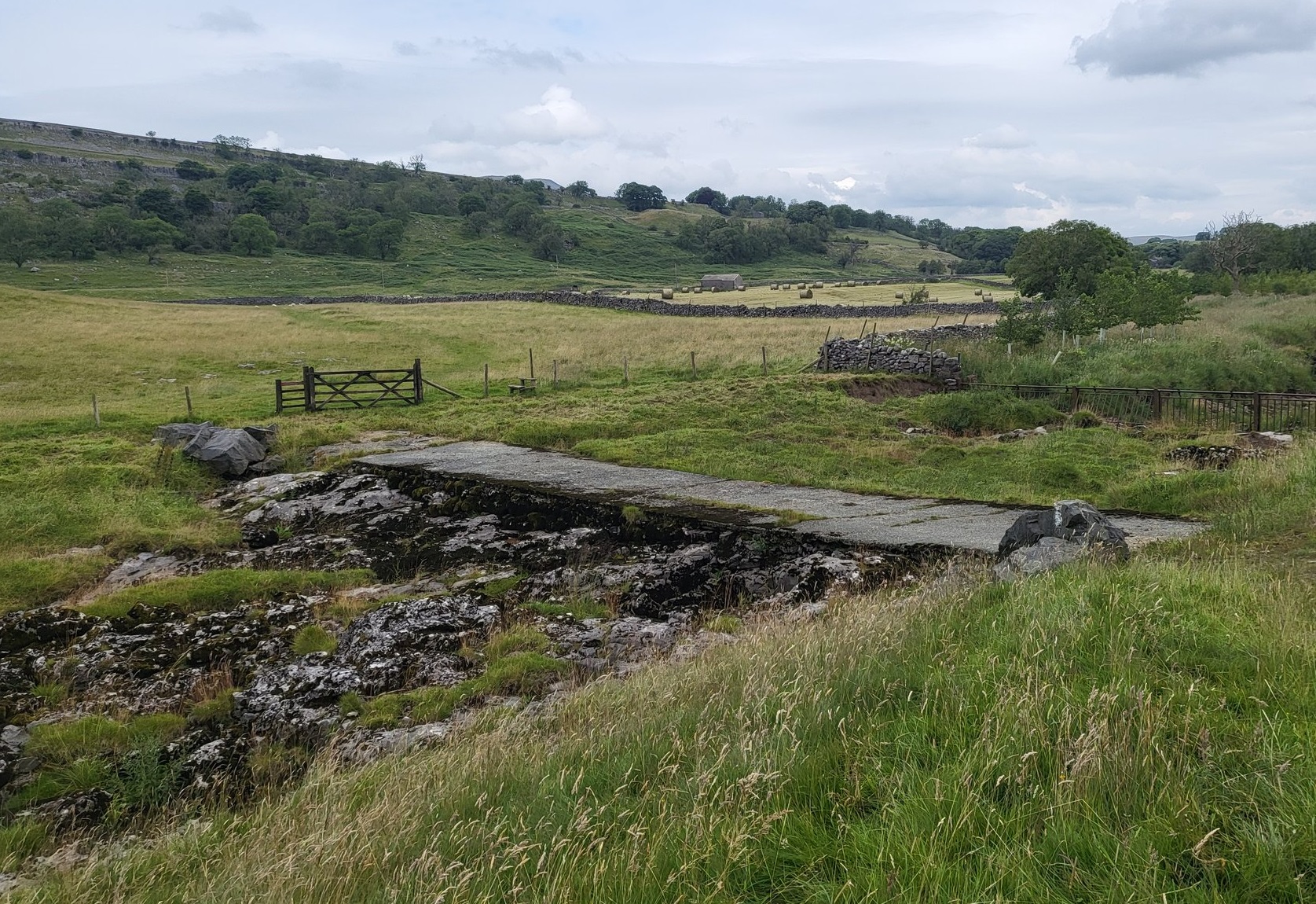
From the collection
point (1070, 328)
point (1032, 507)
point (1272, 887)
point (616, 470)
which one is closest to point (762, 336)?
point (1070, 328)

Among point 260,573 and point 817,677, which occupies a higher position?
point 817,677

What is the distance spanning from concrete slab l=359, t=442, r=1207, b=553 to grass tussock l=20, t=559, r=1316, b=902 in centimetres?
615

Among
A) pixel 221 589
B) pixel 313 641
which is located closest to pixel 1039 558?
pixel 313 641

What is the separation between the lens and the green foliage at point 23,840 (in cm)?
611

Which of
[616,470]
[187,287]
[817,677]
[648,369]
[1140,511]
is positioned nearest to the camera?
[817,677]

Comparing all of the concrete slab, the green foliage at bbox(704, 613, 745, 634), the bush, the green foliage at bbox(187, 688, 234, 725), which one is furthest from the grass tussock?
the bush

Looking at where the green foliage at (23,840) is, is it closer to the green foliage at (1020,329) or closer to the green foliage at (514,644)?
the green foliage at (514,644)

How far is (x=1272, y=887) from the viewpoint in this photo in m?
3.11

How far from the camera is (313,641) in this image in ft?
33.8

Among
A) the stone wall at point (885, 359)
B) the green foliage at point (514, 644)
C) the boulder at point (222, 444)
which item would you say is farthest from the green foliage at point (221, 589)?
the stone wall at point (885, 359)

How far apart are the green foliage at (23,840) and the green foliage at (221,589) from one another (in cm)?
526

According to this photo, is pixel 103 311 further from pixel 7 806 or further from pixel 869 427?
pixel 7 806

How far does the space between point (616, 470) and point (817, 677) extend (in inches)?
521

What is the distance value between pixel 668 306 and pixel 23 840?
2268 inches
